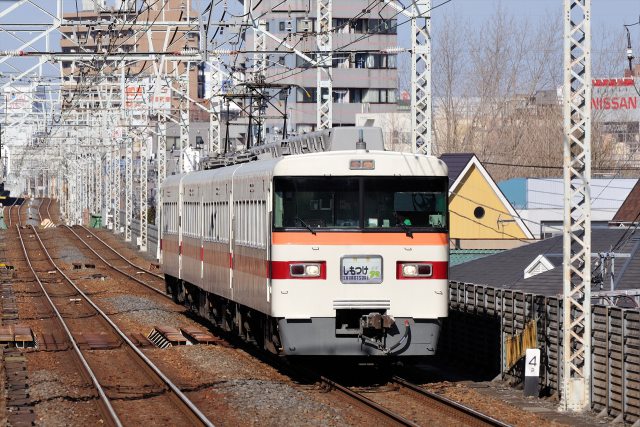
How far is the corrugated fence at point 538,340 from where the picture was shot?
1341cm

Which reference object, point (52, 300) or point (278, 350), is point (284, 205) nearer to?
point (278, 350)

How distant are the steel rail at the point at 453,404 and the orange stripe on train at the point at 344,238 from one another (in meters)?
1.76

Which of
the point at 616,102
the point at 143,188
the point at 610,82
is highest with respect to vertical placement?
the point at 610,82

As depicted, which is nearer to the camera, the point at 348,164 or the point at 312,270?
the point at 312,270

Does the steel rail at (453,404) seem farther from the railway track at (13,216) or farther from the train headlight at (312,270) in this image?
the railway track at (13,216)

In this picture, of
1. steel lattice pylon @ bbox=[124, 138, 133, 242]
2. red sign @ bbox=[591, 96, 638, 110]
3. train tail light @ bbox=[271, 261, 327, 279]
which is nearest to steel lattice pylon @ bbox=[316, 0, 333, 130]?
train tail light @ bbox=[271, 261, 327, 279]

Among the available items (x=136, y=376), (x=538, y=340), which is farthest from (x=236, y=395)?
(x=538, y=340)

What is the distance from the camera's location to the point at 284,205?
1598 centimetres

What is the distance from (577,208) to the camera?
14609mm

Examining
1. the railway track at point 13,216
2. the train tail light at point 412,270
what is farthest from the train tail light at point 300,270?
the railway track at point 13,216

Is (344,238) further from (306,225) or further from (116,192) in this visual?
(116,192)

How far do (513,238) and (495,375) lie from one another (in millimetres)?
28060

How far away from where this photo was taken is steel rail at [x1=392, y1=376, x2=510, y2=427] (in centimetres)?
1292

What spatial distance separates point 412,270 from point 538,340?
5.92 ft
